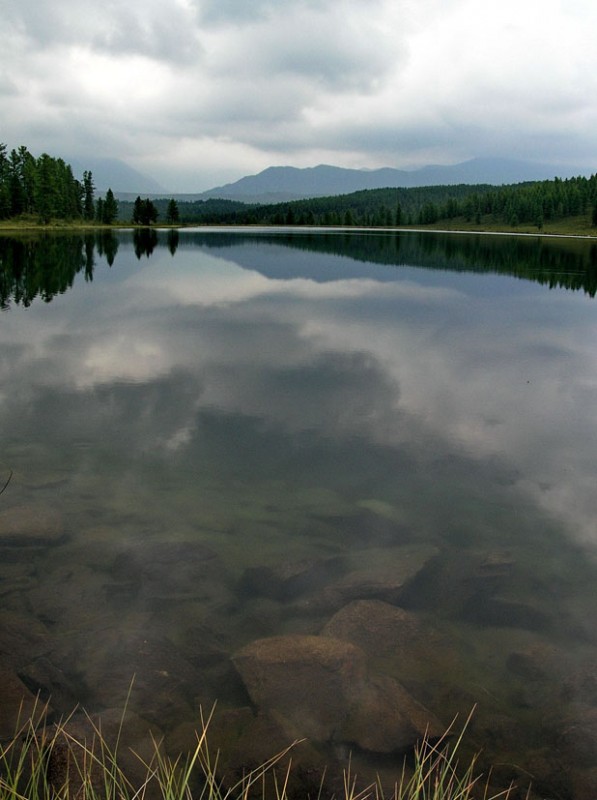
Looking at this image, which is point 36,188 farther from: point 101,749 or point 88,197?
point 101,749

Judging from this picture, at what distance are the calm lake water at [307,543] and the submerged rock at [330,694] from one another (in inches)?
1.1

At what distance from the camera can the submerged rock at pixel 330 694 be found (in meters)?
6.71

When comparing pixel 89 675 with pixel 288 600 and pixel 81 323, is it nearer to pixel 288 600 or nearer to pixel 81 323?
pixel 288 600

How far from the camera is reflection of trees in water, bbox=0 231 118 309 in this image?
40.8m

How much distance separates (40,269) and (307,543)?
52.0m

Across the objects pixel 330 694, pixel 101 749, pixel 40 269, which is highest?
pixel 40 269

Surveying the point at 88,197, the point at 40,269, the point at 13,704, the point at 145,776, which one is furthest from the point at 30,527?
the point at 88,197

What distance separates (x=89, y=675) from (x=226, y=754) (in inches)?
82.5

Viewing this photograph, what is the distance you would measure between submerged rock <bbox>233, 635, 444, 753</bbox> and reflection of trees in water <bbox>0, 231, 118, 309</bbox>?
3321 cm

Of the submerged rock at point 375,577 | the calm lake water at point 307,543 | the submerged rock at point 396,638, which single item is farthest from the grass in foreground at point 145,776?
the submerged rock at point 375,577

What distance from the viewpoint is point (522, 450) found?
15.3 meters

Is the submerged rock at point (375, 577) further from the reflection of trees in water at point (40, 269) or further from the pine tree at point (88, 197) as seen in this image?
the pine tree at point (88, 197)

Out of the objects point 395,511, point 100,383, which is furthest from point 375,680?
point 100,383

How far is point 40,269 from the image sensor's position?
54906 millimetres
